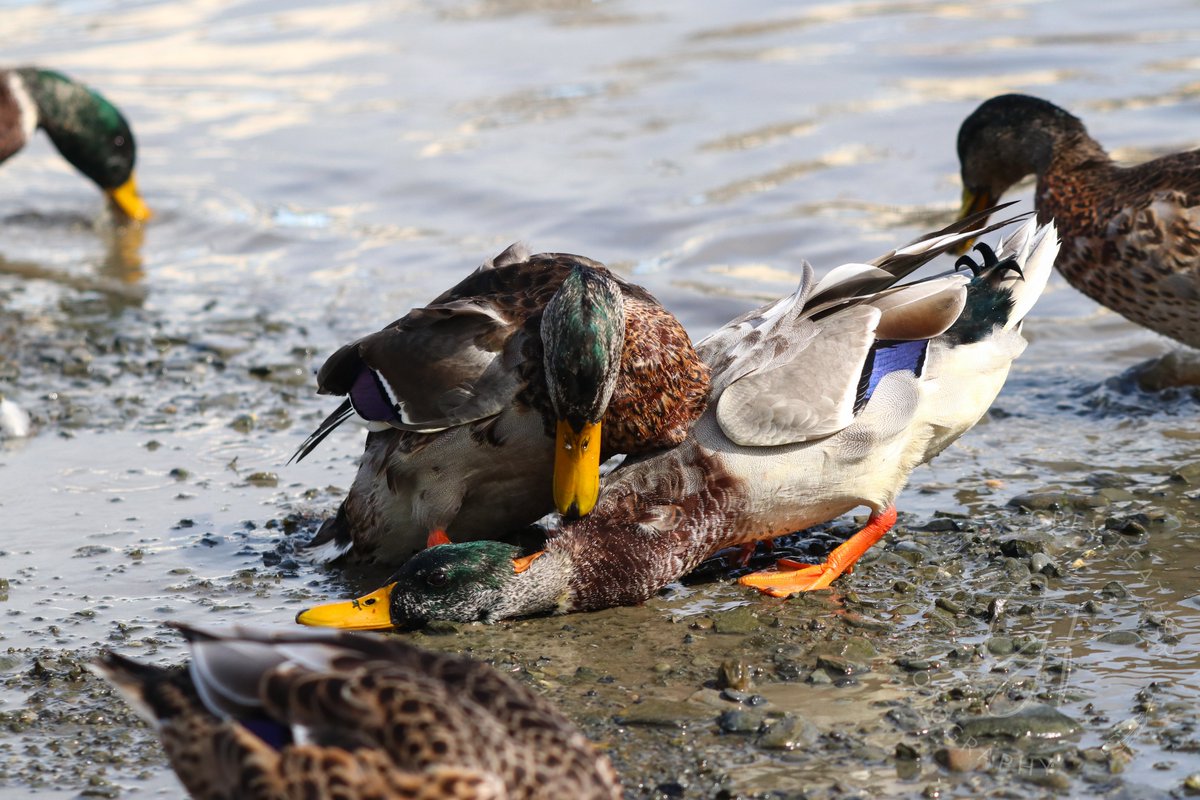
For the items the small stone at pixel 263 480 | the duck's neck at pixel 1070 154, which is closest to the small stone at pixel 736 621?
the small stone at pixel 263 480

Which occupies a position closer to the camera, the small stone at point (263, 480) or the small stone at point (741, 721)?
the small stone at point (741, 721)

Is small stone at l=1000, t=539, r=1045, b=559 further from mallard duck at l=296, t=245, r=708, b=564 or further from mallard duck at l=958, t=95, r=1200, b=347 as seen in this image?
mallard duck at l=958, t=95, r=1200, b=347

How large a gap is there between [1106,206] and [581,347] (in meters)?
2.81

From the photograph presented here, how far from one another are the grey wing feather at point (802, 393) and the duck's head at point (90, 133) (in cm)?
645

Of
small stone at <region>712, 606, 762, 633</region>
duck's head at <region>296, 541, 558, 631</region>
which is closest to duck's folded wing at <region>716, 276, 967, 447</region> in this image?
small stone at <region>712, 606, 762, 633</region>

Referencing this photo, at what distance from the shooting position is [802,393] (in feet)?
14.8

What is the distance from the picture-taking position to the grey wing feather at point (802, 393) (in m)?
4.50

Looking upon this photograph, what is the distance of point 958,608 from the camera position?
4.30 meters

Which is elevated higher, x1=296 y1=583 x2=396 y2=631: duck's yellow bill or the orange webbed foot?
x1=296 y1=583 x2=396 y2=631: duck's yellow bill

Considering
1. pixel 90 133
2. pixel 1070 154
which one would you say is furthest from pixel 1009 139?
pixel 90 133

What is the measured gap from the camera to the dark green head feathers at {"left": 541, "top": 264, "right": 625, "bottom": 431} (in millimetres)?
4293

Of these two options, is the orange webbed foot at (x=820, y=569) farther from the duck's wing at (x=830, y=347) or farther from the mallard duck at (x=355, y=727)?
the mallard duck at (x=355, y=727)

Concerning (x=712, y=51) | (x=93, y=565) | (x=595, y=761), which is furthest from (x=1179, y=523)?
(x=712, y=51)

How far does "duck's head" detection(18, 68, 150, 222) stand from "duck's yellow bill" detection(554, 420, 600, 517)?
6.37 metres
